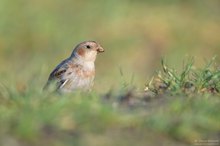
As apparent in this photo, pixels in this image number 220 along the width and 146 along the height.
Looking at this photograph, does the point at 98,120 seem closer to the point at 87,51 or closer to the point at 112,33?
the point at 87,51

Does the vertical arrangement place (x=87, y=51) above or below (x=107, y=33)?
below

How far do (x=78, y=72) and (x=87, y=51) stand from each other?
518 millimetres

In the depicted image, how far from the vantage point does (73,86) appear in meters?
8.65

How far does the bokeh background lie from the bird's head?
480 cm

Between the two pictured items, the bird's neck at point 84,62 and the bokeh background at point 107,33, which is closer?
the bird's neck at point 84,62

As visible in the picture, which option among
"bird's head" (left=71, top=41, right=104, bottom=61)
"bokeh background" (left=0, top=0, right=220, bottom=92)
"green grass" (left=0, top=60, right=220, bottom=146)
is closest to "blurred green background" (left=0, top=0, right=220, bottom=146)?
"bokeh background" (left=0, top=0, right=220, bottom=92)

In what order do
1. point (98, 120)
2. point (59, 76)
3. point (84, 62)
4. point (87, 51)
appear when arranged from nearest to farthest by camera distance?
point (98, 120), point (59, 76), point (84, 62), point (87, 51)

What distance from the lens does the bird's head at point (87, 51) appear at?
915cm

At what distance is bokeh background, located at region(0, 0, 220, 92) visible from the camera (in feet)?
48.6

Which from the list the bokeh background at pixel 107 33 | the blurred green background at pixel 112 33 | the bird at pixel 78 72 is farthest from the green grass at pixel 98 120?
the bokeh background at pixel 107 33

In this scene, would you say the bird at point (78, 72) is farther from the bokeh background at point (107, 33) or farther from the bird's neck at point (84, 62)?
the bokeh background at point (107, 33)

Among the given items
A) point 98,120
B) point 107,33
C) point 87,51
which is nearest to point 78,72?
point 87,51

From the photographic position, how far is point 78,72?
8812mm

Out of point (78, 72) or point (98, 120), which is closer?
point (98, 120)
